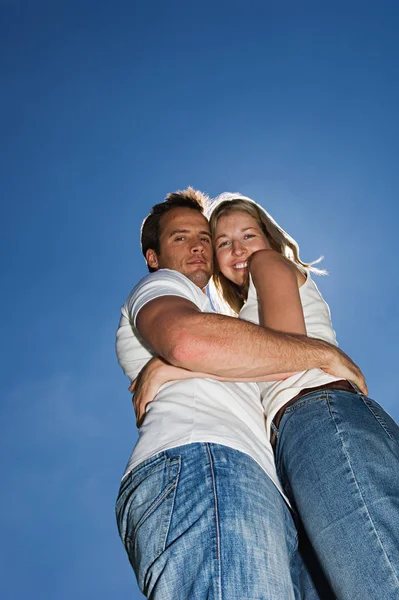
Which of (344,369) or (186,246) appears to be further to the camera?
(186,246)

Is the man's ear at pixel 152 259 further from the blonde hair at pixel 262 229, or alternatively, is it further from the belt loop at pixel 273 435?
the belt loop at pixel 273 435

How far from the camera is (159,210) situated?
4113 millimetres

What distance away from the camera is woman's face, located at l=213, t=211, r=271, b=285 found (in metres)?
3.42

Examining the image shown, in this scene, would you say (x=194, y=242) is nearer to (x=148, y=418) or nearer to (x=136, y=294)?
(x=136, y=294)

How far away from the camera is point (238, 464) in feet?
6.38

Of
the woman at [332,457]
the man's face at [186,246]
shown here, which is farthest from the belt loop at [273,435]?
the man's face at [186,246]

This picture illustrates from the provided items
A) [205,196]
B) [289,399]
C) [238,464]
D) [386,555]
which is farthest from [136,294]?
[205,196]

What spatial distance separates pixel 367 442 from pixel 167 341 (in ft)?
2.75

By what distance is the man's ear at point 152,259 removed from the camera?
3.90 m

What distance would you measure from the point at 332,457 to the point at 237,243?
71.2 inches

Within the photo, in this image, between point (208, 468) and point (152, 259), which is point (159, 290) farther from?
point (152, 259)

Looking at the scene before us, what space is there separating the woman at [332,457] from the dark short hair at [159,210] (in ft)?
4.13

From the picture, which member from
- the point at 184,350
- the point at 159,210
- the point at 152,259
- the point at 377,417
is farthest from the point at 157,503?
the point at 159,210

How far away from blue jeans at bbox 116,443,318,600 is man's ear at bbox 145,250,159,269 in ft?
6.70
